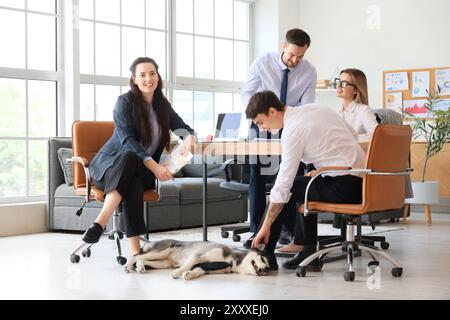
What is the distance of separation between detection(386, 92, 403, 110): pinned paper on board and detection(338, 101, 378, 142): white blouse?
3.92 m

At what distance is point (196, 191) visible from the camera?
650 cm

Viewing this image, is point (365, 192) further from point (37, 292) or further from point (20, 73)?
point (20, 73)

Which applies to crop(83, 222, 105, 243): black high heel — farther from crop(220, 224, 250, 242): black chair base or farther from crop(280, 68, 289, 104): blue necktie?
crop(220, 224, 250, 242): black chair base

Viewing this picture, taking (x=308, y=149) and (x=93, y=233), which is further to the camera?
(x=93, y=233)

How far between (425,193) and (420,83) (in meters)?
1.79

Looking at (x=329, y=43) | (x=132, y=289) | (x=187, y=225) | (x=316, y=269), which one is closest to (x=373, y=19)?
(x=329, y=43)

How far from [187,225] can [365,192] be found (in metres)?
2.99

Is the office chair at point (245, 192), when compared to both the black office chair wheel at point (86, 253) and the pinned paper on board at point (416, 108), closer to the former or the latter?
the black office chair wheel at point (86, 253)

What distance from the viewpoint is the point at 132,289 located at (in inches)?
138

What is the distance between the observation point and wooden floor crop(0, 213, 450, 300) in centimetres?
336

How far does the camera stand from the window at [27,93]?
642cm

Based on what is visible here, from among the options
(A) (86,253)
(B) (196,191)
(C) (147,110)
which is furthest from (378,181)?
(B) (196,191)

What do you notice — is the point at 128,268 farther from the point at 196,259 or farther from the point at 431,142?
the point at 431,142

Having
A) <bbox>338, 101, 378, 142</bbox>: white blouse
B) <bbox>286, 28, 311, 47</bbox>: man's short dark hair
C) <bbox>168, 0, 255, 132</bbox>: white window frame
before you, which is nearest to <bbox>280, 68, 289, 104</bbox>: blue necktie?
<bbox>286, 28, 311, 47</bbox>: man's short dark hair
